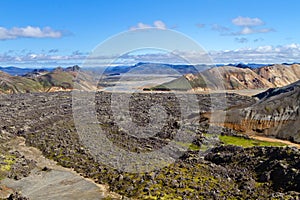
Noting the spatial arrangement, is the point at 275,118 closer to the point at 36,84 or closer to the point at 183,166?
the point at 183,166

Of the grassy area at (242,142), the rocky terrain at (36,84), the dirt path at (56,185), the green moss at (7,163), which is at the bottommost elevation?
the dirt path at (56,185)

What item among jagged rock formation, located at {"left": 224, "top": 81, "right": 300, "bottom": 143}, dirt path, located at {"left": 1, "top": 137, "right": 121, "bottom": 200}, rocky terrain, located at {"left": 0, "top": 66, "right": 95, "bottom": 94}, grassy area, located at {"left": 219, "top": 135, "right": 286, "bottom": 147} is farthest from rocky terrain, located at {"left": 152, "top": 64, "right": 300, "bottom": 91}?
dirt path, located at {"left": 1, "top": 137, "right": 121, "bottom": 200}

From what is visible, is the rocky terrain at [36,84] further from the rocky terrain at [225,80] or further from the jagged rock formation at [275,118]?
the jagged rock formation at [275,118]

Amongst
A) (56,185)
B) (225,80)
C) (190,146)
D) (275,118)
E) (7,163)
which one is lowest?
(56,185)

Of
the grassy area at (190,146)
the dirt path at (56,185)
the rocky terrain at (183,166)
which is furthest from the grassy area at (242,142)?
the dirt path at (56,185)

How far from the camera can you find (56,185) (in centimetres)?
4262

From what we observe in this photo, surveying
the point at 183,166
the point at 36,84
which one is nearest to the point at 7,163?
the point at 183,166

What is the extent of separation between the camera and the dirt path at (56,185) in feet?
128

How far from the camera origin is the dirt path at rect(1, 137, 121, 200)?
3888cm

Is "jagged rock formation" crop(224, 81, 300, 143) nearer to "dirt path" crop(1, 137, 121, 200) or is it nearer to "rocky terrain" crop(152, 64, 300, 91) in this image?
"dirt path" crop(1, 137, 121, 200)

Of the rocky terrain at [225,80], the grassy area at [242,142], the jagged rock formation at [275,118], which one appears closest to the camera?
the grassy area at [242,142]

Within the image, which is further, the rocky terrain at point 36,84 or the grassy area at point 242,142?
the rocky terrain at point 36,84

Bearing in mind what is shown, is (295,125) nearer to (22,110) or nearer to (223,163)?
(223,163)

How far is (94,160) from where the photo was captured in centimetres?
5028
